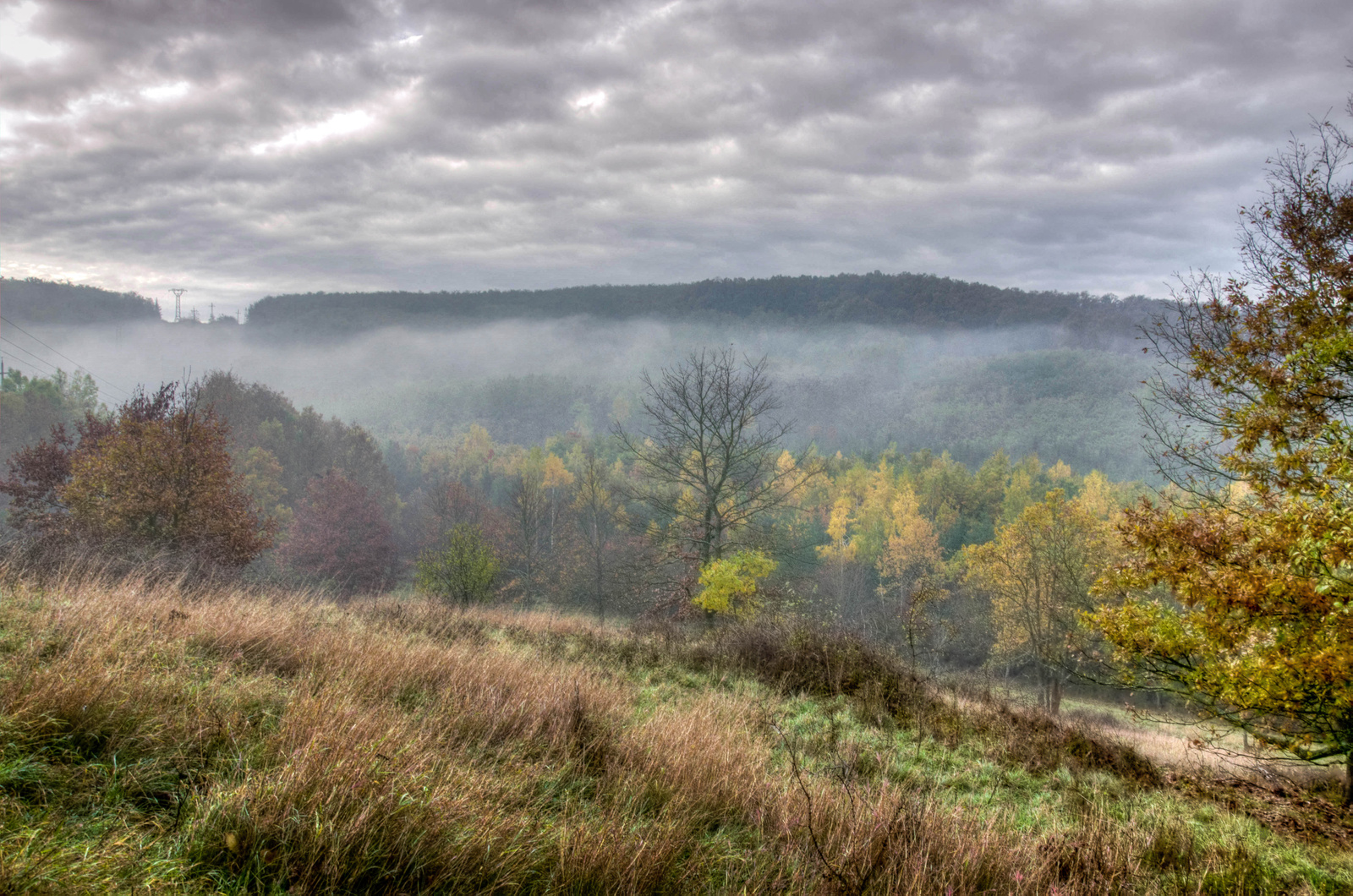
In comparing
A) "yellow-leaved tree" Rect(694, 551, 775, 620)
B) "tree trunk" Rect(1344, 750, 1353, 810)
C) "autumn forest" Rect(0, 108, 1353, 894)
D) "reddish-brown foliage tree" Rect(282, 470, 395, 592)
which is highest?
"autumn forest" Rect(0, 108, 1353, 894)

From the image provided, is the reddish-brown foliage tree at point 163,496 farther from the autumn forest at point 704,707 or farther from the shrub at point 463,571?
the shrub at point 463,571

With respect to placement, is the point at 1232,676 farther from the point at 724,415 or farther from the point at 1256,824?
the point at 724,415

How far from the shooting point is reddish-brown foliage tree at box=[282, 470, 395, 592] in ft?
125

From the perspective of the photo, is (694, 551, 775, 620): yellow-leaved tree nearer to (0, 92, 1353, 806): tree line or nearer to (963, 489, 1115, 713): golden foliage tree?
(0, 92, 1353, 806): tree line

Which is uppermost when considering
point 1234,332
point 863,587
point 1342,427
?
point 1234,332

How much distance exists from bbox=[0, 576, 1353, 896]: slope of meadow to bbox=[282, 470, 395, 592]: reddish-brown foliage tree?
33063 mm

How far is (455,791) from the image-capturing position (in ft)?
11.1

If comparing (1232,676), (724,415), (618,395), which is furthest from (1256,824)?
(618,395)

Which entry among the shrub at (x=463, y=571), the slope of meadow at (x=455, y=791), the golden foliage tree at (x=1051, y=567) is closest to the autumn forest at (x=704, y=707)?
the slope of meadow at (x=455, y=791)

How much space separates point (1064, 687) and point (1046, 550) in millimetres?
16560

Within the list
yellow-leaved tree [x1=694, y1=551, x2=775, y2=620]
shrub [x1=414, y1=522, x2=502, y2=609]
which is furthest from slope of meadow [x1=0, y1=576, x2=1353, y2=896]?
shrub [x1=414, y1=522, x2=502, y2=609]

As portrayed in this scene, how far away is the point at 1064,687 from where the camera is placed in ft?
128

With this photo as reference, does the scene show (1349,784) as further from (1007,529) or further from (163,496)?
(163,496)

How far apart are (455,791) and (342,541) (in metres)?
40.1
